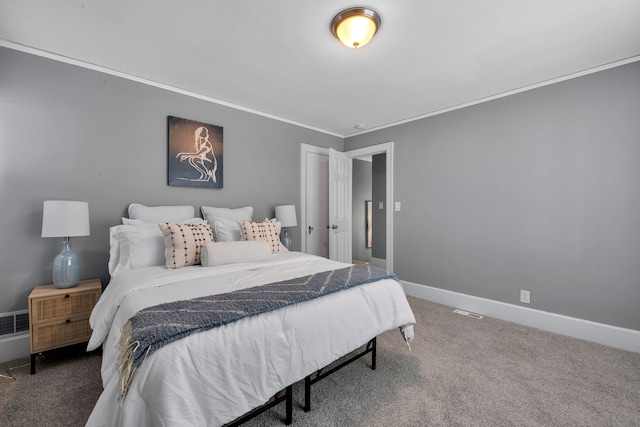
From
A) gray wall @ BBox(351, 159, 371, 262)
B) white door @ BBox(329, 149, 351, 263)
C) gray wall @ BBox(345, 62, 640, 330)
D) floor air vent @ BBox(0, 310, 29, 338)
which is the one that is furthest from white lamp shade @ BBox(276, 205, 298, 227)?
gray wall @ BBox(351, 159, 371, 262)

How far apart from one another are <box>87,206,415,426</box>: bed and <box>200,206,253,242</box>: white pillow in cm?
59

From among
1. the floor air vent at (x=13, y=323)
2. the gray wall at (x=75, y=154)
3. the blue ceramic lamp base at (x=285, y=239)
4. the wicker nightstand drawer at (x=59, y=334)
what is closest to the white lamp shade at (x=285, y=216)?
the blue ceramic lamp base at (x=285, y=239)

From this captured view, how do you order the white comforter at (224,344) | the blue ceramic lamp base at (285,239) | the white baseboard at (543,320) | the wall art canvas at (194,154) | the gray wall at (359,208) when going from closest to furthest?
the white comforter at (224,344) → the white baseboard at (543,320) → the wall art canvas at (194,154) → the blue ceramic lamp base at (285,239) → the gray wall at (359,208)

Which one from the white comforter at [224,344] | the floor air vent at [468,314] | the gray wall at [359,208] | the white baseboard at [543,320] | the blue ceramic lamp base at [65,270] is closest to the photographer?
the white comforter at [224,344]

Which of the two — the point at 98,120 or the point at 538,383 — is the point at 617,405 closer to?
the point at 538,383

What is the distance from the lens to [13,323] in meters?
2.26

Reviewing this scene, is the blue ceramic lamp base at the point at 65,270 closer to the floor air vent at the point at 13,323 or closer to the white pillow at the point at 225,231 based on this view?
the floor air vent at the point at 13,323

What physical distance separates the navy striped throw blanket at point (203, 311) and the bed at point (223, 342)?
30 millimetres

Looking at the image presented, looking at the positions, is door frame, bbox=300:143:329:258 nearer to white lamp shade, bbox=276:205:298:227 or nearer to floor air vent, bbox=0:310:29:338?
white lamp shade, bbox=276:205:298:227

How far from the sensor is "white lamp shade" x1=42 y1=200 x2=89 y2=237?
6.81 feet

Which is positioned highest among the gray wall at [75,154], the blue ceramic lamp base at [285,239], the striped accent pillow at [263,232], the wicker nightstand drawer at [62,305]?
the gray wall at [75,154]

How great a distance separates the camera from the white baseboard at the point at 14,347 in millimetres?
2201

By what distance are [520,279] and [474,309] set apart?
62 cm

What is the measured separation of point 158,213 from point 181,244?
634 millimetres
